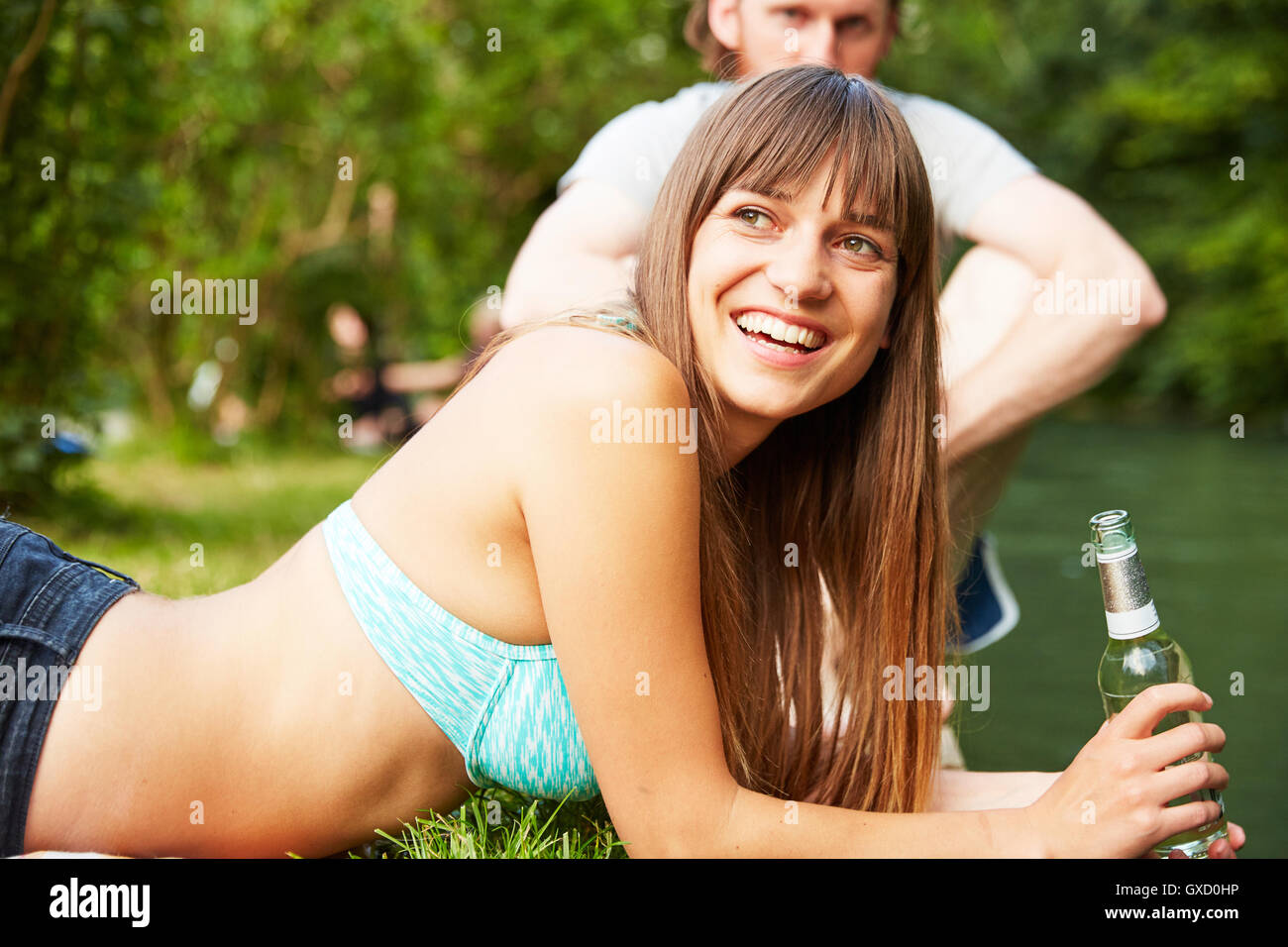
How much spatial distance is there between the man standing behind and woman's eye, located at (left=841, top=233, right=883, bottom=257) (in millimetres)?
963

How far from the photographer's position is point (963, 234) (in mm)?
3303

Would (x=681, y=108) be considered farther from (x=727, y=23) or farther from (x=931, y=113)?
(x=931, y=113)

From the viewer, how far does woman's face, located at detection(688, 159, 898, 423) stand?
1.95 metres

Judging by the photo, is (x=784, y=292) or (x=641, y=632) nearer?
(x=641, y=632)

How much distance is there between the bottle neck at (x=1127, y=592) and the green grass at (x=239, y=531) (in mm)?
814

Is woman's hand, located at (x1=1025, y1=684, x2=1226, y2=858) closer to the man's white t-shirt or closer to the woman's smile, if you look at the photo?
the woman's smile

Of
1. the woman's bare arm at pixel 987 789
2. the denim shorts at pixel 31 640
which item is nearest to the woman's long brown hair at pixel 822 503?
the woman's bare arm at pixel 987 789

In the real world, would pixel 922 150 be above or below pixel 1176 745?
above

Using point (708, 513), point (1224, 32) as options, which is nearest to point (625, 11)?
point (1224, 32)

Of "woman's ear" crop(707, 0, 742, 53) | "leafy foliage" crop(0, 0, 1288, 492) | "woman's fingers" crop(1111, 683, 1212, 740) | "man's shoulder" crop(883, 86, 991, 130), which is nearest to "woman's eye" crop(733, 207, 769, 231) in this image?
"woman's fingers" crop(1111, 683, 1212, 740)

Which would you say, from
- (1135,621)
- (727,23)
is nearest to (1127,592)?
(1135,621)

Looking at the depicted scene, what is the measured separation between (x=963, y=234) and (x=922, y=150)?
34 centimetres

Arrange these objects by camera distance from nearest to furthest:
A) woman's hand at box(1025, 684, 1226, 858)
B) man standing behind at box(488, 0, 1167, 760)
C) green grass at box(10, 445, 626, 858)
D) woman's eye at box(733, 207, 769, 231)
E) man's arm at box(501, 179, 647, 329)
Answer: woman's hand at box(1025, 684, 1226, 858) → woman's eye at box(733, 207, 769, 231) → green grass at box(10, 445, 626, 858) → man's arm at box(501, 179, 647, 329) → man standing behind at box(488, 0, 1167, 760)
